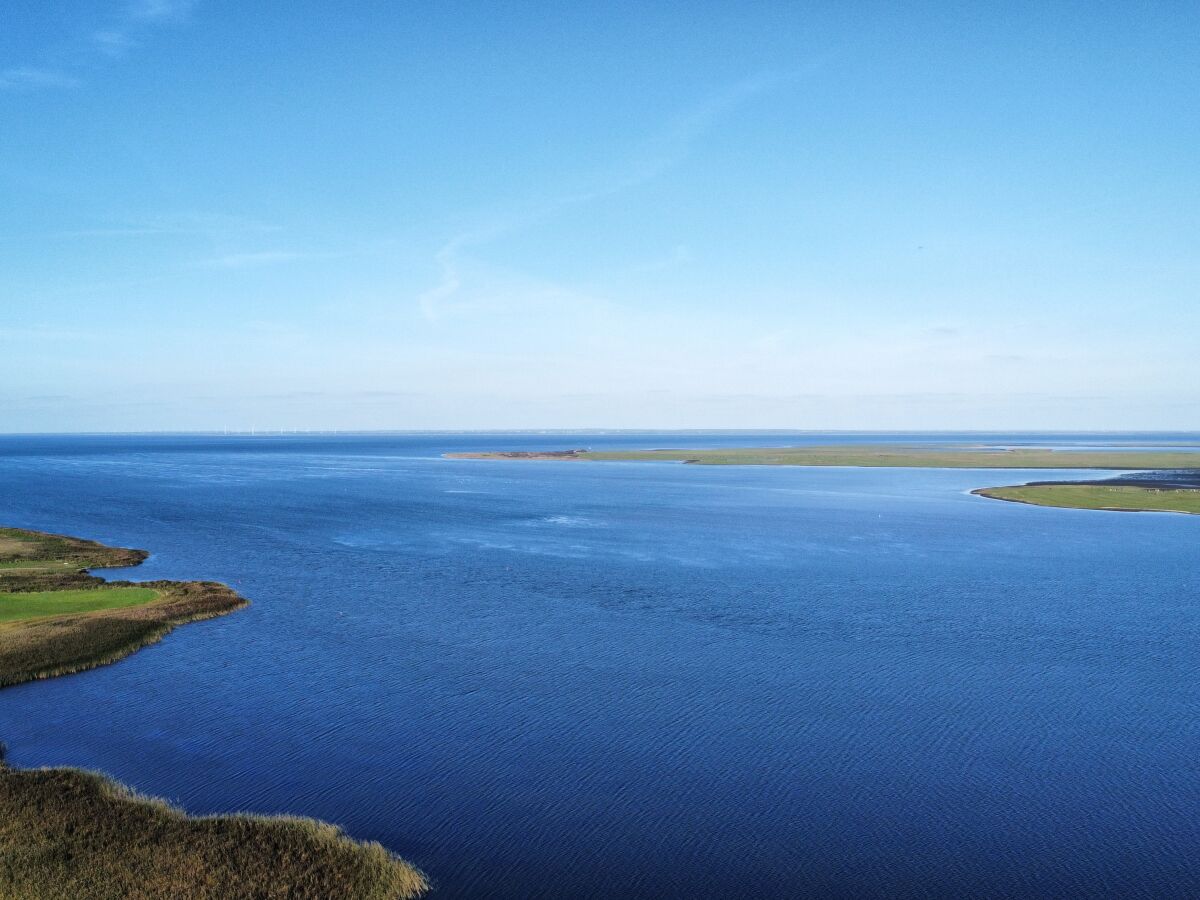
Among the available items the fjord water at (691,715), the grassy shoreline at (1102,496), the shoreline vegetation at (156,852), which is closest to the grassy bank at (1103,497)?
the grassy shoreline at (1102,496)

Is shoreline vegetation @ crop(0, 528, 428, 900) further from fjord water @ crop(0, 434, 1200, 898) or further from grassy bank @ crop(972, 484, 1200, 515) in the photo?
grassy bank @ crop(972, 484, 1200, 515)

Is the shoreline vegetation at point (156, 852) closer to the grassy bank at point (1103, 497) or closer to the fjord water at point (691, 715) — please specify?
the fjord water at point (691, 715)

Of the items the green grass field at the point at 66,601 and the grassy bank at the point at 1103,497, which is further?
the grassy bank at the point at 1103,497

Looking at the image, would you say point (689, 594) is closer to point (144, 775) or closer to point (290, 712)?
point (290, 712)

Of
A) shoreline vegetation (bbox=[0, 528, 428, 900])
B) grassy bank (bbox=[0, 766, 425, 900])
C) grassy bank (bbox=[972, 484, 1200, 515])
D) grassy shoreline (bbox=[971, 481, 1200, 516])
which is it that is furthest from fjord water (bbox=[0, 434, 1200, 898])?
grassy bank (bbox=[972, 484, 1200, 515])

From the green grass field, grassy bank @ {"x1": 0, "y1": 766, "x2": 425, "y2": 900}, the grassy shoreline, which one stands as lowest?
grassy bank @ {"x1": 0, "y1": 766, "x2": 425, "y2": 900}

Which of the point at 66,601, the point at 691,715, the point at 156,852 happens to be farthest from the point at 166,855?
the point at 66,601
